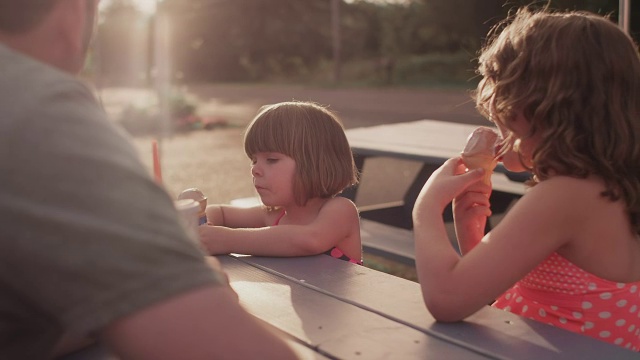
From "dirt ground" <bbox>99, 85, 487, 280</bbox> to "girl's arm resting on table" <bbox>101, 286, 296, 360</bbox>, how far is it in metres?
0.13

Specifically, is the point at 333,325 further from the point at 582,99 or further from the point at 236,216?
the point at 236,216

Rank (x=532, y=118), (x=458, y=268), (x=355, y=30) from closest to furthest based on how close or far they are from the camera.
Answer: (x=458, y=268), (x=532, y=118), (x=355, y=30)

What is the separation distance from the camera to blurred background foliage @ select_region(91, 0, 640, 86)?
2645 cm

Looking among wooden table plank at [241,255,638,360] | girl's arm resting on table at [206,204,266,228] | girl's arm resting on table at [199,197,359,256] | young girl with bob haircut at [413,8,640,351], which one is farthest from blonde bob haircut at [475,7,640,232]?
girl's arm resting on table at [206,204,266,228]

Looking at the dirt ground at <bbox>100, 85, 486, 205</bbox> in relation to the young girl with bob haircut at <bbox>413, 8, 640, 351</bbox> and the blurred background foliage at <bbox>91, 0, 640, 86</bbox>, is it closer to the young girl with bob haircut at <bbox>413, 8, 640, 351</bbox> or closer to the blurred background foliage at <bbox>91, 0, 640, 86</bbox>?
the young girl with bob haircut at <bbox>413, 8, 640, 351</bbox>

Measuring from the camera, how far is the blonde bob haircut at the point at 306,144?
224 centimetres

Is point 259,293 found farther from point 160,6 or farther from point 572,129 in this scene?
point 160,6

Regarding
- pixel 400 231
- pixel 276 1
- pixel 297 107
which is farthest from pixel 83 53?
pixel 276 1

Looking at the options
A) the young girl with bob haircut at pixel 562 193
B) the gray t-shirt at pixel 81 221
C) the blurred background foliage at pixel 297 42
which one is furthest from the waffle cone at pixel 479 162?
the blurred background foliage at pixel 297 42

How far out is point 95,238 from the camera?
2.31 feet

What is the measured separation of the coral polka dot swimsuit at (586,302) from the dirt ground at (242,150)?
2.71 feet

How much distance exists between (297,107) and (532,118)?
0.88 m

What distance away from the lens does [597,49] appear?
5.00 feet

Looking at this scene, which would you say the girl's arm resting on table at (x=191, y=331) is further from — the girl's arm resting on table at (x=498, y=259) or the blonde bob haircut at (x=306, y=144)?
the blonde bob haircut at (x=306, y=144)
